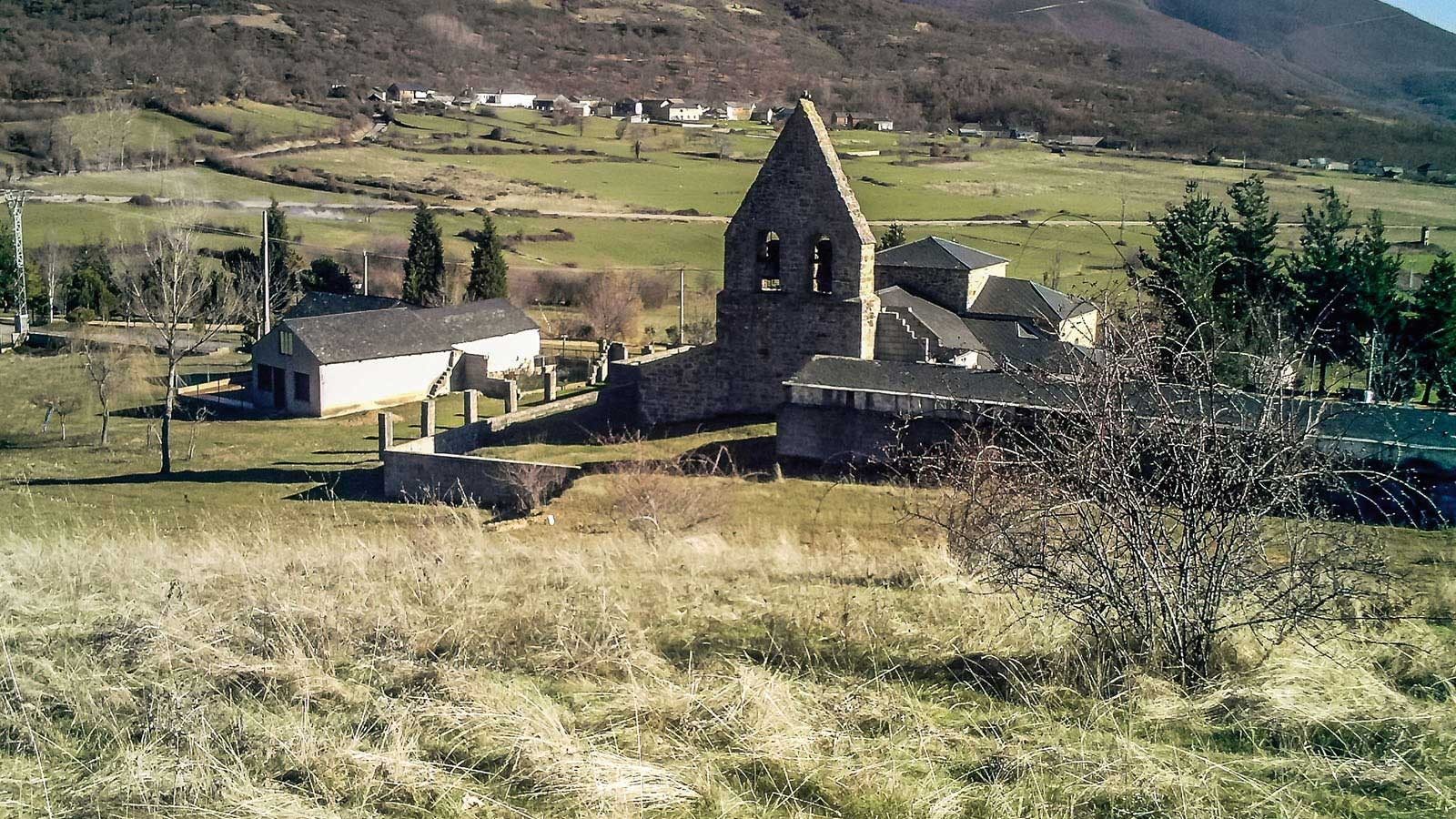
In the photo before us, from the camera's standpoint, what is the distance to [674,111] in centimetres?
11569

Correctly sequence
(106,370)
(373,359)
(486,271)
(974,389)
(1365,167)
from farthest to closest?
1. (1365,167)
2. (486,271)
3. (373,359)
4. (106,370)
5. (974,389)

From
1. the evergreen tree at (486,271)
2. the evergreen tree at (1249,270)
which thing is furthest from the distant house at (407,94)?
the evergreen tree at (1249,270)

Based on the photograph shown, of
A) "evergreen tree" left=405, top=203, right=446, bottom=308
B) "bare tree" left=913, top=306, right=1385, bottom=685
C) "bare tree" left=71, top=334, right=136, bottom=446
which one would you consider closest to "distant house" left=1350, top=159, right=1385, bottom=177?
"evergreen tree" left=405, top=203, right=446, bottom=308

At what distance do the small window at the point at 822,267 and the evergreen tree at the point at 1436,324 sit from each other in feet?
43.7

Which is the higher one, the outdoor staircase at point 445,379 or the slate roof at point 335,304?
the slate roof at point 335,304

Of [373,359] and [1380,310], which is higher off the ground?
[1380,310]

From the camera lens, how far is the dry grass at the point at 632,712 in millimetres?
4461

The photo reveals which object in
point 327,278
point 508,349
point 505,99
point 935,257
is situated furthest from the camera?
point 505,99

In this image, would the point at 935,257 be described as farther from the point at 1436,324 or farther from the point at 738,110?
the point at 738,110

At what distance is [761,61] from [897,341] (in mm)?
116877

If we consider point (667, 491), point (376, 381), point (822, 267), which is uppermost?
point (822, 267)

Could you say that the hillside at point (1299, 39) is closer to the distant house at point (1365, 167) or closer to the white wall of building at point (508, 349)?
the distant house at point (1365, 167)

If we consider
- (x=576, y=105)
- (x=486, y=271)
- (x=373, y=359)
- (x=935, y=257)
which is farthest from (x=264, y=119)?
(x=935, y=257)

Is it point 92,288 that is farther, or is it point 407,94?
point 407,94
